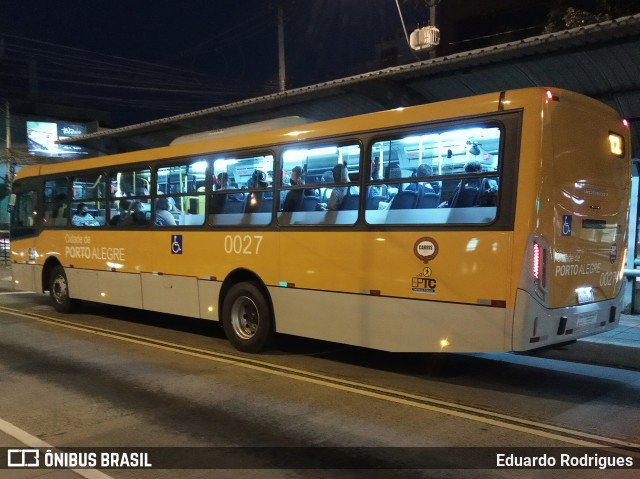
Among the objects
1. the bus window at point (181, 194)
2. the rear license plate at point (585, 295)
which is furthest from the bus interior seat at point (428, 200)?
the bus window at point (181, 194)

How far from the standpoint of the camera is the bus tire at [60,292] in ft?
37.5

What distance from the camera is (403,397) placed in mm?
5957

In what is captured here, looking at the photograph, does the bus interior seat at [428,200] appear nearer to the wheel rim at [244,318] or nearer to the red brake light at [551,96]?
the red brake light at [551,96]

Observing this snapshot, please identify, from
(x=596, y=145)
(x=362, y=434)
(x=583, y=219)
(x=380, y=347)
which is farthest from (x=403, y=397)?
(x=596, y=145)

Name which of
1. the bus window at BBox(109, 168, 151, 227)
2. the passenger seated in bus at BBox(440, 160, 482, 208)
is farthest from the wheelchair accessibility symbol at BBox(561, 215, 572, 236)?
the bus window at BBox(109, 168, 151, 227)

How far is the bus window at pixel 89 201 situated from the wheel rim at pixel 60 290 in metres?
1.35

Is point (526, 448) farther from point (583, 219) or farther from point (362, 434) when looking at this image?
point (583, 219)

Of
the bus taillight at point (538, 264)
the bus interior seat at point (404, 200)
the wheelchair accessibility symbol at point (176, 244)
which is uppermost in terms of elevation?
the bus interior seat at point (404, 200)

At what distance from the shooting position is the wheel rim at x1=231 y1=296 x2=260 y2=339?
7996 millimetres

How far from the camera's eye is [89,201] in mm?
10734

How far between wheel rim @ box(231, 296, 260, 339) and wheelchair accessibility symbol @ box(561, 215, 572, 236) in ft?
14.1

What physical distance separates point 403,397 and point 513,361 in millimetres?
2424

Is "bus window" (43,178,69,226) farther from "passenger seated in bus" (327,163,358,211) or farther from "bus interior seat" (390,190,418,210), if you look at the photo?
"bus interior seat" (390,190,418,210)

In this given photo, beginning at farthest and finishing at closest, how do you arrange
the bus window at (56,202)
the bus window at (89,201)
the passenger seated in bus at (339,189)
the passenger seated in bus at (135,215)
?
the bus window at (56,202)
the bus window at (89,201)
the passenger seated in bus at (135,215)
the passenger seated in bus at (339,189)
